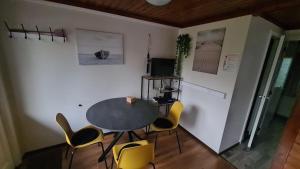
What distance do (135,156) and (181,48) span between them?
7.37 feet

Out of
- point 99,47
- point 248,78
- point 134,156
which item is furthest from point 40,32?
point 248,78

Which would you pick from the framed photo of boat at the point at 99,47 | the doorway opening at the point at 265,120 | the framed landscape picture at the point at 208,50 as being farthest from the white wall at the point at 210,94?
the framed photo of boat at the point at 99,47

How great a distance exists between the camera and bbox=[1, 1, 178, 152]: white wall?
5.62 ft

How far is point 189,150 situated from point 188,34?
222 centimetres

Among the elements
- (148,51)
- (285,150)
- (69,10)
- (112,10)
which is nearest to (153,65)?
(148,51)

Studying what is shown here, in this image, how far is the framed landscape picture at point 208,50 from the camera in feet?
6.89

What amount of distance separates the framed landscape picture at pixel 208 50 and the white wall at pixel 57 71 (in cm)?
99

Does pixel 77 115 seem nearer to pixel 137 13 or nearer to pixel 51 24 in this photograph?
pixel 51 24

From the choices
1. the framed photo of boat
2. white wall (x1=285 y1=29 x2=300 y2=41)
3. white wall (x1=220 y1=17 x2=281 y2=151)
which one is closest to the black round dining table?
the framed photo of boat

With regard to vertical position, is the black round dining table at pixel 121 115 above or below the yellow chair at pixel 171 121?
above

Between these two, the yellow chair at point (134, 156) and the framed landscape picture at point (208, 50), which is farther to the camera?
the framed landscape picture at point (208, 50)

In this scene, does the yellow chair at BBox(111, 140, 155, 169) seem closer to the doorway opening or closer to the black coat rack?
the doorway opening

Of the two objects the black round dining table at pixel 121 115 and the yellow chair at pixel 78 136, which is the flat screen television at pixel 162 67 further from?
the yellow chair at pixel 78 136

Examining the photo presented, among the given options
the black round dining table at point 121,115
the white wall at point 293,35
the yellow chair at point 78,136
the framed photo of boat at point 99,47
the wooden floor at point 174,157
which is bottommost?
the wooden floor at point 174,157
